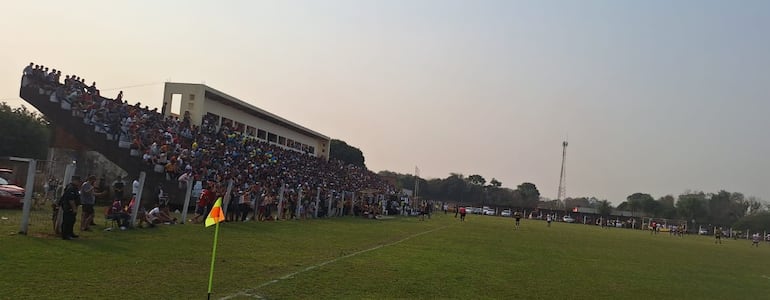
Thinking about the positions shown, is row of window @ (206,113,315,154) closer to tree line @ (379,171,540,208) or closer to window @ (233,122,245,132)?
window @ (233,122,245,132)

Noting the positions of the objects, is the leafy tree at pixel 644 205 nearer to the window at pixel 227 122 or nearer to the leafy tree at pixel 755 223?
the leafy tree at pixel 755 223

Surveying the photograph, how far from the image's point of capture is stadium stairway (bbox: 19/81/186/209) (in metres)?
26.1

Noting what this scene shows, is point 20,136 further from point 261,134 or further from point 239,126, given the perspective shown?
point 261,134

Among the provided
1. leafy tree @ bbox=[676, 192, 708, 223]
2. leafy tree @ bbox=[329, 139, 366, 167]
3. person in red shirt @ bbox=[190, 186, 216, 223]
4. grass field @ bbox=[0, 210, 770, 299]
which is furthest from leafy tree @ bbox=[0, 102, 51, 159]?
leafy tree @ bbox=[676, 192, 708, 223]

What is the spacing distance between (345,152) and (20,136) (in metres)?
79.7

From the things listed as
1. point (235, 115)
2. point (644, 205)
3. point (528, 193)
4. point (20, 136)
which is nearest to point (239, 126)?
point (235, 115)

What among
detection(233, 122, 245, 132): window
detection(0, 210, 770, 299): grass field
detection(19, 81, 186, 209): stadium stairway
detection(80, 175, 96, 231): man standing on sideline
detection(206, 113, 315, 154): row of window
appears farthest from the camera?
detection(233, 122, 245, 132): window

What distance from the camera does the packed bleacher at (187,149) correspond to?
86.5 ft

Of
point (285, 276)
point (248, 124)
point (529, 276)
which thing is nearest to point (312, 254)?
point (285, 276)

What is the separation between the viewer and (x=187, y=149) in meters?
30.8

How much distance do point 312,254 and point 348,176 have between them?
49.6m

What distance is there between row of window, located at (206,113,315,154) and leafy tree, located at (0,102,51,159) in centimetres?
1215

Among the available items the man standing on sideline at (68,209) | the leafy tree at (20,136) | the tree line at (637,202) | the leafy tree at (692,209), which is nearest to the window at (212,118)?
the leafy tree at (20,136)

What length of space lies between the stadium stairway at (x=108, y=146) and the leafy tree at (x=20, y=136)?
16051mm
